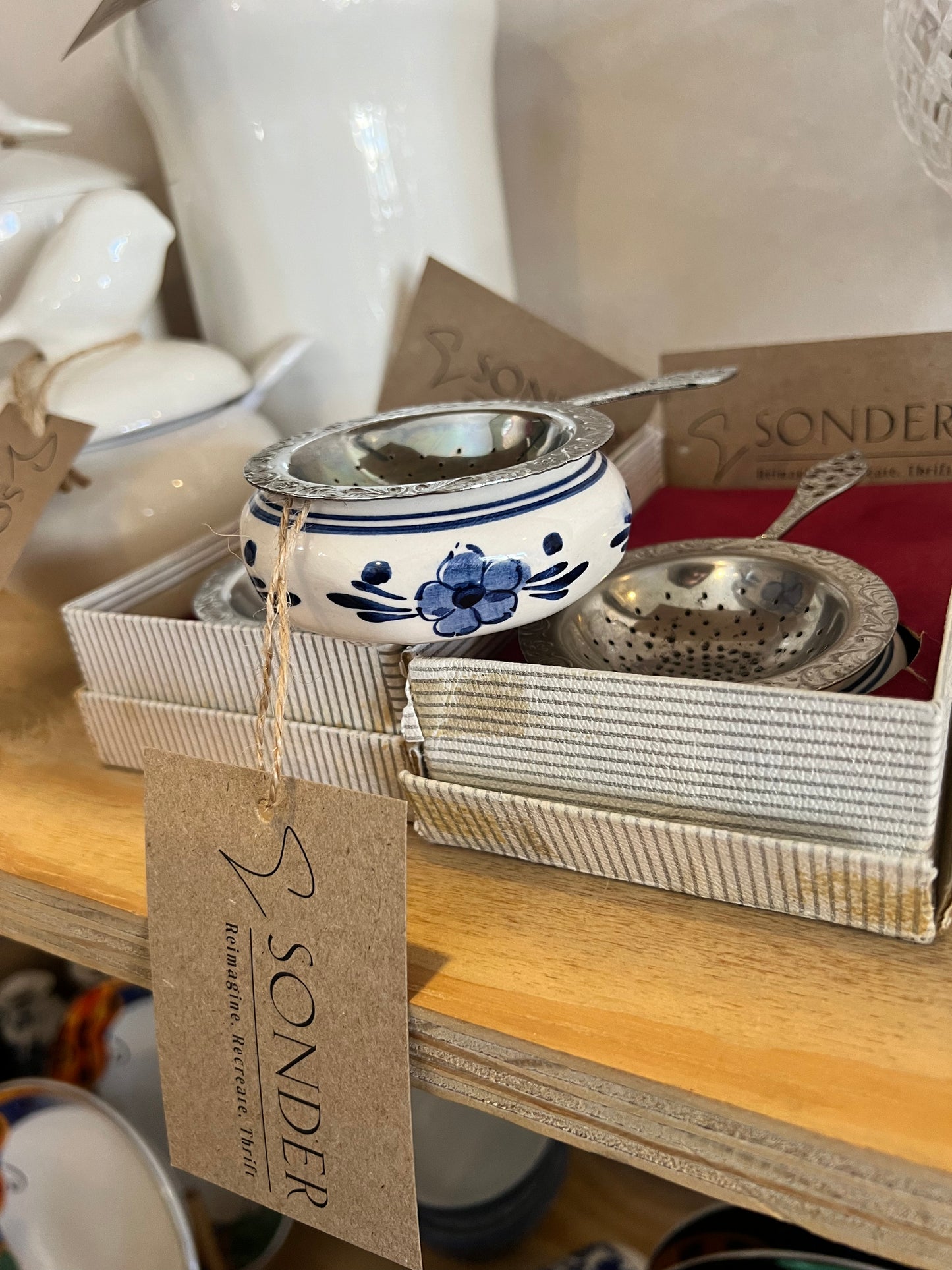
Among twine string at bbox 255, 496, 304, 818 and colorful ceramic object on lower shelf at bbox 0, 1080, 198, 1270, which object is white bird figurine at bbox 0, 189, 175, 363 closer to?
twine string at bbox 255, 496, 304, 818

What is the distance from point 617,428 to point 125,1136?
1.63ft

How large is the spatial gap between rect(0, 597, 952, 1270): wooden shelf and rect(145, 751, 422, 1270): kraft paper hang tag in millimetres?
21

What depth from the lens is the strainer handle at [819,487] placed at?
448 millimetres

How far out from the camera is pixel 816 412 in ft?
1.69

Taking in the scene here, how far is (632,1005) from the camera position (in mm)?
287

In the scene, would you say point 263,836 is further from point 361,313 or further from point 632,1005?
point 361,313

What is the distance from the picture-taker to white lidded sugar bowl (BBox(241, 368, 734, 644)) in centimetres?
31

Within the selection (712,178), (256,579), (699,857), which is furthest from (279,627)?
(712,178)

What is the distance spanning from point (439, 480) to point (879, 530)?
23cm

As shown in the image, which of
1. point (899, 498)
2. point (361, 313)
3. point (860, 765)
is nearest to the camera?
point (860, 765)

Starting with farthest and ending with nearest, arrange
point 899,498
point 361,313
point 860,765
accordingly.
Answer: point 361,313
point 899,498
point 860,765

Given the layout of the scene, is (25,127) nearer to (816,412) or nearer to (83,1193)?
(816,412)

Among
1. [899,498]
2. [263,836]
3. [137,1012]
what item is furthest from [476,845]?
[137,1012]

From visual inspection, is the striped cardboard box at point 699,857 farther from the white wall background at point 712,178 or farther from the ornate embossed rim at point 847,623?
the white wall background at point 712,178
